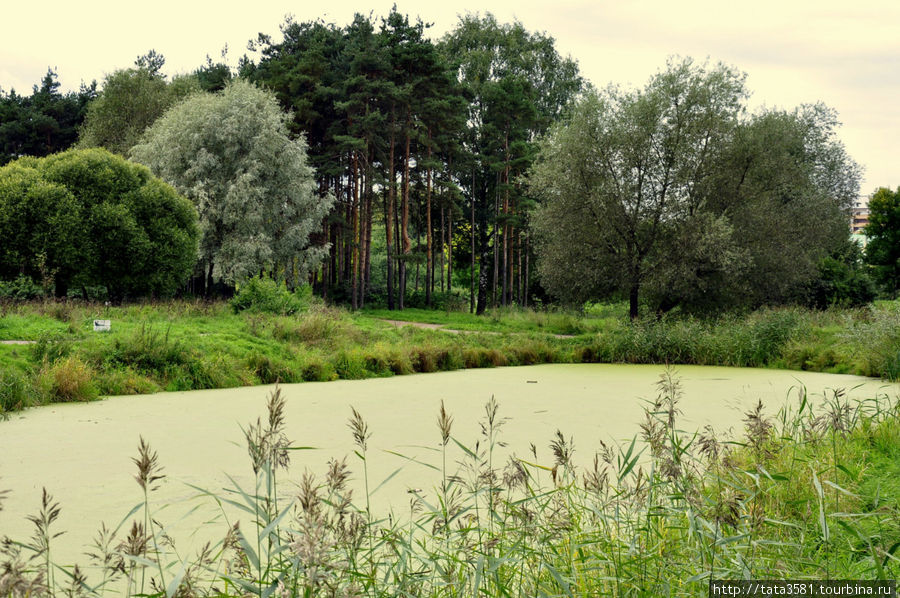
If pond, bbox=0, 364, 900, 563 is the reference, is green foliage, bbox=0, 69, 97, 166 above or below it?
above

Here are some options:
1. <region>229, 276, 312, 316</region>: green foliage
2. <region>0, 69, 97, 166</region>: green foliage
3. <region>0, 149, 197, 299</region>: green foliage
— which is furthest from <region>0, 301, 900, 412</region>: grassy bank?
<region>0, 69, 97, 166</region>: green foliage

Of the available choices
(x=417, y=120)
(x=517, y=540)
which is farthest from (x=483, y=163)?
(x=517, y=540)

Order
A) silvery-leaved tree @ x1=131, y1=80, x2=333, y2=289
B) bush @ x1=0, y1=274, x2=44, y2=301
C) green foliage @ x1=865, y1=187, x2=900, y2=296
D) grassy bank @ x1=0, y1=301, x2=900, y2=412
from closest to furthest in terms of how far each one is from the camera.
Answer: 1. grassy bank @ x1=0, y1=301, x2=900, y2=412
2. bush @ x1=0, y1=274, x2=44, y2=301
3. silvery-leaved tree @ x1=131, y1=80, x2=333, y2=289
4. green foliage @ x1=865, y1=187, x2=900, y2=296

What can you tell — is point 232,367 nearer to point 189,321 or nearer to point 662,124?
point 189,321

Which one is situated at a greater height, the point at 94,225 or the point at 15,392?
the point at 94,225

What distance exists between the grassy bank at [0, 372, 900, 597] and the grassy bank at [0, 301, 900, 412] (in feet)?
14.3

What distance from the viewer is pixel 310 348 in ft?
32.2

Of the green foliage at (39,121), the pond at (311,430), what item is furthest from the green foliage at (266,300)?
the green foliage at (39,121)

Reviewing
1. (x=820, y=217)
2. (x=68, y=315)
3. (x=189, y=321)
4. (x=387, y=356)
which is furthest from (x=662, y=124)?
(x=68, y=315)

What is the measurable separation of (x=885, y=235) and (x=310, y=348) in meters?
27.4

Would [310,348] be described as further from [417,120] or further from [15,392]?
[417,120]

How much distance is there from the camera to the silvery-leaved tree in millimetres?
20094

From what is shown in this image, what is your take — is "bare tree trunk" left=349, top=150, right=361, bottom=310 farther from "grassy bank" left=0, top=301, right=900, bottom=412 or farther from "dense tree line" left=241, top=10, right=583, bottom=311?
"grassy bank" left=0, top=301, right=900, bottom=412

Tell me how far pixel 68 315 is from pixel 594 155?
10430 mm
